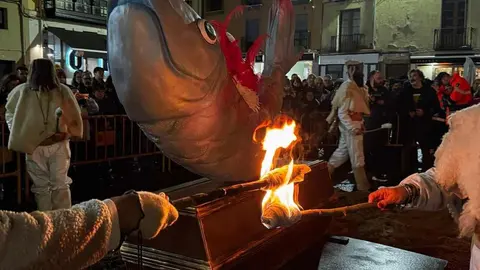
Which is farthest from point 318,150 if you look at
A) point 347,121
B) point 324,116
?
point 347,121

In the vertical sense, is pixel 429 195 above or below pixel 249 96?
below

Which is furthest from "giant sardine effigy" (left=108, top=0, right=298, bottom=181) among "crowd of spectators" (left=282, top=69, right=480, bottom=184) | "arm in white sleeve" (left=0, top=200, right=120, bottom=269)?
"crowd of spectators" (left=282, top=69, right=480, bottom=184)

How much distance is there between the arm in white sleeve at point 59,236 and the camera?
1370mm

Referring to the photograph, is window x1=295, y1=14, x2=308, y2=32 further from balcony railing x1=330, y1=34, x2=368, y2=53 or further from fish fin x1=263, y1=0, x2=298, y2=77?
fish fin x1=263, y1=0, x2=298, y2=77

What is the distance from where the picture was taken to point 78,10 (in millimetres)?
26625

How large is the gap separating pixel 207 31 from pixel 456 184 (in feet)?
5.38

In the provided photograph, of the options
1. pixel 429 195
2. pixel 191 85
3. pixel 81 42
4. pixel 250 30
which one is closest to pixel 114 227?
pixel 191 85

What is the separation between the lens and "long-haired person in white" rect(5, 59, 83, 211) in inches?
192

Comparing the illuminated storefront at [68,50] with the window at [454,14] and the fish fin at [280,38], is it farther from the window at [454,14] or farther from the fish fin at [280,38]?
the fish fin at [280,38]

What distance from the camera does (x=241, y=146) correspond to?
3.48m

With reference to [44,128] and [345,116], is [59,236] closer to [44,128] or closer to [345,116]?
[44,128]

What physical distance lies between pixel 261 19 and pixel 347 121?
2438 centimetres

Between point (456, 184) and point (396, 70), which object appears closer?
point (456, 184)

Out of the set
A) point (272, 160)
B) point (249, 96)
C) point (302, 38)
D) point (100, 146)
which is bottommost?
point (100, 146)
